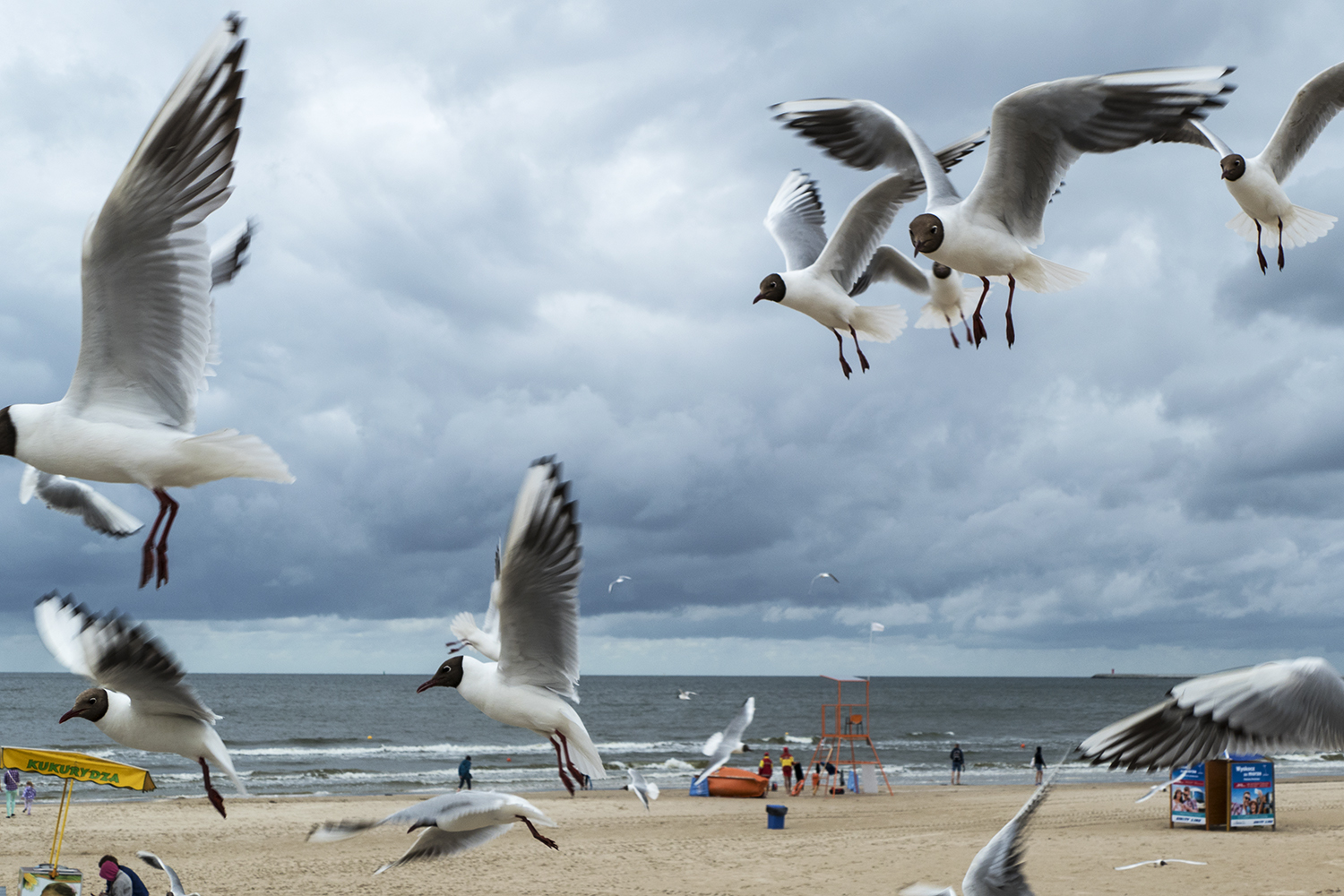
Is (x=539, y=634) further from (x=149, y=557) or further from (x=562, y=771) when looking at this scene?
(x=149, y=557)

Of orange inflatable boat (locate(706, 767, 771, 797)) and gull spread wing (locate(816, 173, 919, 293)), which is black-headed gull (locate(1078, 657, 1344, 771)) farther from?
orange inflatable boat (locate(706, 767, 771, 797))

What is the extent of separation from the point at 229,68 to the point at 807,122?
202 inches

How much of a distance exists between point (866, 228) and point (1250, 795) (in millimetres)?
16672

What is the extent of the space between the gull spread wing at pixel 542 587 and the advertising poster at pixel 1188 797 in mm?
18743

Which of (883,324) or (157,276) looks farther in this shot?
(883,324)

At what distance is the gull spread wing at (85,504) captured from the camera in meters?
5.04

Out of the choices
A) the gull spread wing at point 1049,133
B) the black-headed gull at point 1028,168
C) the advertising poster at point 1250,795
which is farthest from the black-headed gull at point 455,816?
the advertising poster at point 1250,795

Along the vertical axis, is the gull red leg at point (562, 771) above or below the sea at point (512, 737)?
above

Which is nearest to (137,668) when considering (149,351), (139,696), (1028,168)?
(139,696)

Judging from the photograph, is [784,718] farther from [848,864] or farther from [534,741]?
[848,864]

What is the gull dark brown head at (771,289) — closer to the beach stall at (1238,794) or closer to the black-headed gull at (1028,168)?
the black-headed gull at (1028,168)

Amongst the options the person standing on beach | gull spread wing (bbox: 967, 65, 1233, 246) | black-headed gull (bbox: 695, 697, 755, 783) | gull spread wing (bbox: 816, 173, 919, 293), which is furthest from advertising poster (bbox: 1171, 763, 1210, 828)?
the person standing on beach

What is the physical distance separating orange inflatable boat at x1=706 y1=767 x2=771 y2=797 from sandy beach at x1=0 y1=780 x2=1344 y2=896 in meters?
0.86

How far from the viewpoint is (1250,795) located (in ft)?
65.6
